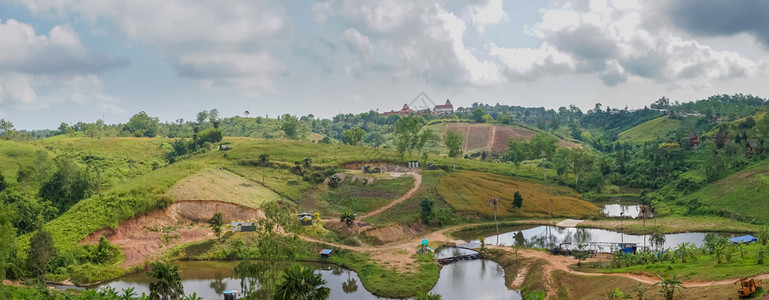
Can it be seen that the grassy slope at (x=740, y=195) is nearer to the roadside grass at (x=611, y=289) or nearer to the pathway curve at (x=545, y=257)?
the pathway curve at (x=545, y=257)

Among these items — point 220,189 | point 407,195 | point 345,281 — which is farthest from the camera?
point 407,195

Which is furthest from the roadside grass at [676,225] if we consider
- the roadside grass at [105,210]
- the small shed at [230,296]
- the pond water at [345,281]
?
the roadside grass at [105,210]

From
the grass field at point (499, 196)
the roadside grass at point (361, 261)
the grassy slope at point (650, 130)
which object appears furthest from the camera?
the grassy slope at point (650, 130)

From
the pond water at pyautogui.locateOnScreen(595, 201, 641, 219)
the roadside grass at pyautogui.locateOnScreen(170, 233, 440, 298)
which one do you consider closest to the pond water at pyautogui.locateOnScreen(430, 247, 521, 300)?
the roadside grass at pyautogui.locateOnScreen(170, 233, 440, 298)

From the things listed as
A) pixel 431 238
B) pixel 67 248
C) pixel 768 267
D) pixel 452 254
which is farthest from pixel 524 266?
pixel 67 248

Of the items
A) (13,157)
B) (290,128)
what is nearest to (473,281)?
(13,157)

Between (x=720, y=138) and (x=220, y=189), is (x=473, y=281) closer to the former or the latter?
(x=220, y=189)
